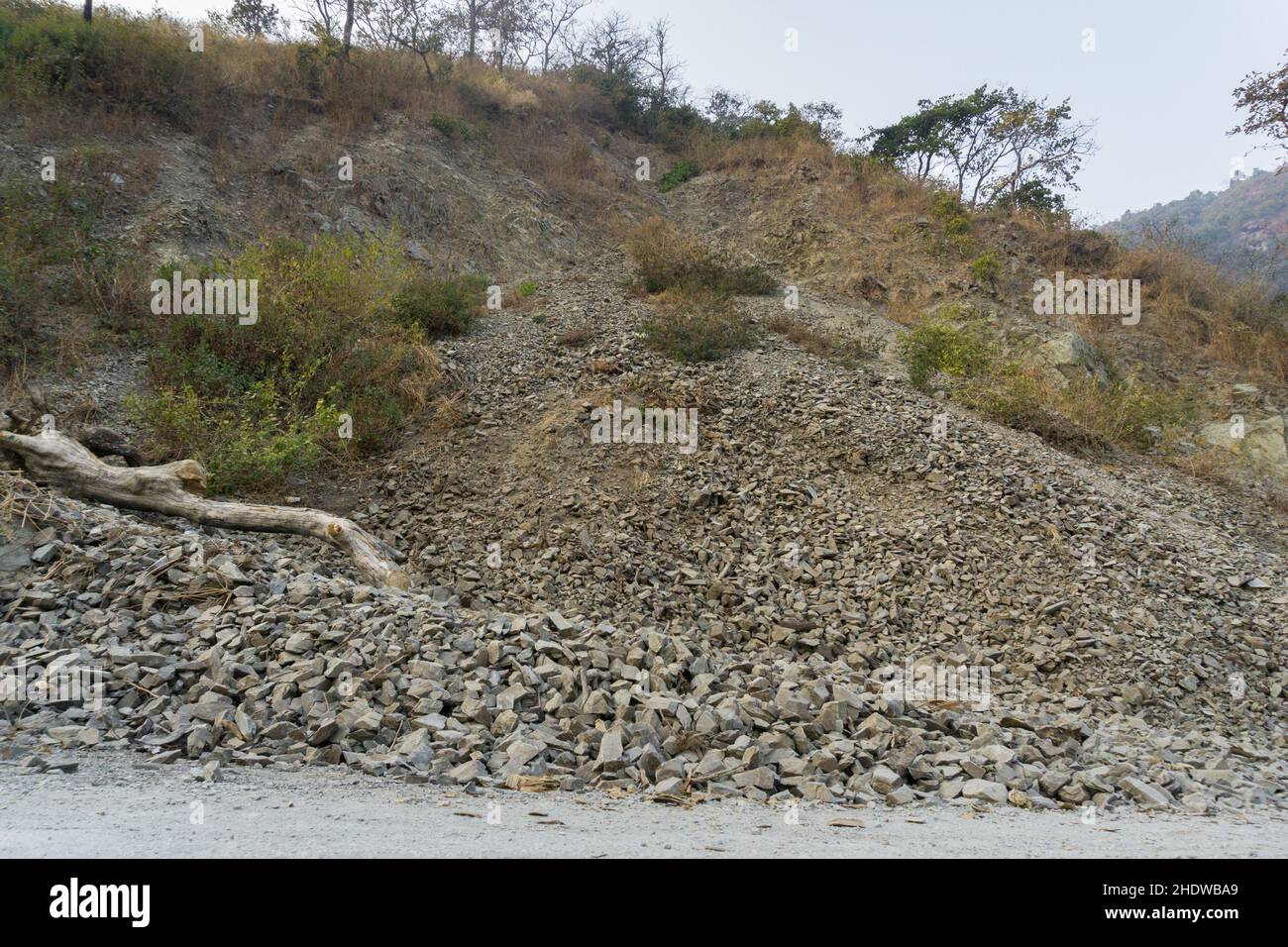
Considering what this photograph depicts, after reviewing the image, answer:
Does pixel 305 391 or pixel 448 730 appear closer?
pixel 448 730

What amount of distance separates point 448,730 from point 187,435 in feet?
13.7

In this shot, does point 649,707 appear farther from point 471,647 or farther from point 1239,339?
point 1239,339

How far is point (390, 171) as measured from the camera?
13.4m

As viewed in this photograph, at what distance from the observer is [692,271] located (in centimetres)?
1180

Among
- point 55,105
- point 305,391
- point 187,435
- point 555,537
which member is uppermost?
point 55,105

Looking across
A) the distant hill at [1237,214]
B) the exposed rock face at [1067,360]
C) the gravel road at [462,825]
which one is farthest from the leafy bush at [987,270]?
the distant hill at [1237,214]

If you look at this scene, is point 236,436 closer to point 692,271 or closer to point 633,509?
point 633,509

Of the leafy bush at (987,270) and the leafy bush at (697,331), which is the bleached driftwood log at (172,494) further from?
the leafy bush at (987,270)

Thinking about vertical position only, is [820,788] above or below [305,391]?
below

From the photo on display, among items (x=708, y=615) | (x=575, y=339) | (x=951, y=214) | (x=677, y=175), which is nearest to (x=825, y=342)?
(x=575, y=339)

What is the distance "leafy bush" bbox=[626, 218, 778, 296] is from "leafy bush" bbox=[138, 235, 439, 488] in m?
4.29

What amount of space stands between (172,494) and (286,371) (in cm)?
202
